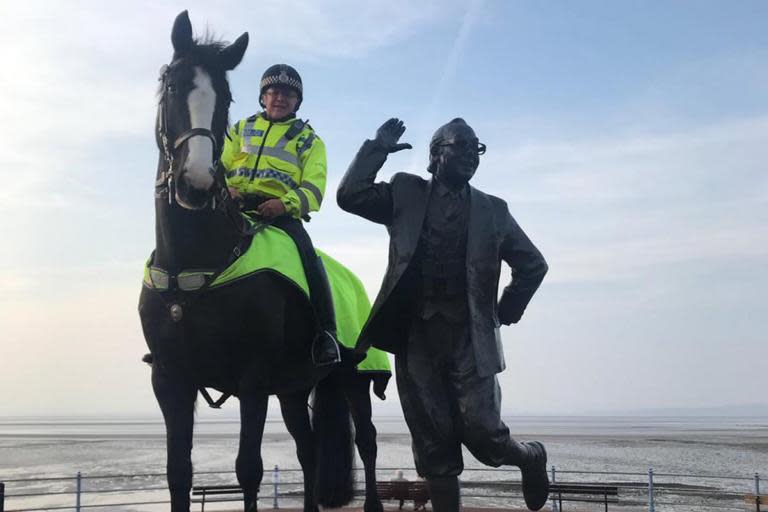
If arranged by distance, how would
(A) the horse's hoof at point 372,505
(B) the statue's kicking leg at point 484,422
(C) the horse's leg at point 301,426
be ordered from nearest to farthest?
(B) the statue's kicking leg at point 484,422 → (C) the horse's leg at point 301,426 → (A) the horse's hoof at point 372,505

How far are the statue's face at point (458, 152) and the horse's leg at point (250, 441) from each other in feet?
6.29

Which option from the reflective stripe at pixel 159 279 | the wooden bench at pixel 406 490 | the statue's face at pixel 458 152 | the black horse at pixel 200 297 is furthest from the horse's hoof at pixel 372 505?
the wooden bench at pixel 406 490

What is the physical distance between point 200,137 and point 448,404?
2088mm

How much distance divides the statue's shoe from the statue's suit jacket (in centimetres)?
59

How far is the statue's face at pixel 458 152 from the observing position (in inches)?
168

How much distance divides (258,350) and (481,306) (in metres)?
1.55

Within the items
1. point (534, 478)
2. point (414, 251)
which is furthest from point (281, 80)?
point (534, 478)

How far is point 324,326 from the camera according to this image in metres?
5.40

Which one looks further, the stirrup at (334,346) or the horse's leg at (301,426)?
the horse's leg at (301,426)

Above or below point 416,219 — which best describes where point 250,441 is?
below

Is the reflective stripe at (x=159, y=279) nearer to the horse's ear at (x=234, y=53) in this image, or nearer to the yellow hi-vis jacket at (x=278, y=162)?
the yellow hi-vis jacket at (x=278, y=162)

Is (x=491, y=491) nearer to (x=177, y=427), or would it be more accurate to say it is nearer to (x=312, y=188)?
(x=312, y=188)

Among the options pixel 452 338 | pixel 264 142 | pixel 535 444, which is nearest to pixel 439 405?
pixel 452 338

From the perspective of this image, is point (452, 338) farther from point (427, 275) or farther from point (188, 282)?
point (188, 282)
